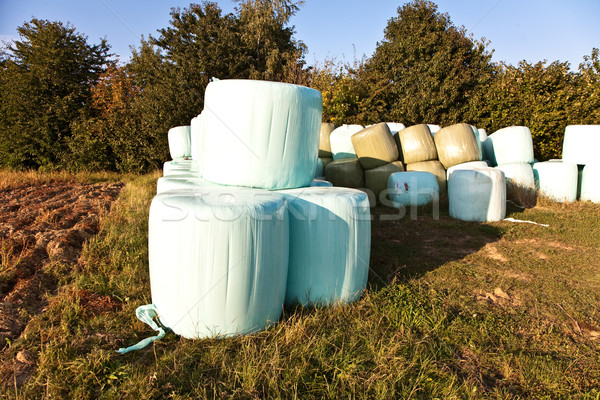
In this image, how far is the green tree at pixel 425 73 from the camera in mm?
12523

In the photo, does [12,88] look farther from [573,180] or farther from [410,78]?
[573,180]

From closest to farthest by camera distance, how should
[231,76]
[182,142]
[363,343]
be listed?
[363,343] < [182,142] < [231,76]

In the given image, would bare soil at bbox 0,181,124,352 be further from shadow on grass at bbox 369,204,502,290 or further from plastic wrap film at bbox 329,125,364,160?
plastic wrap film at bbox 329,125,364,160

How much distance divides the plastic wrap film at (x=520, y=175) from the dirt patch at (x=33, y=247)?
640 cm

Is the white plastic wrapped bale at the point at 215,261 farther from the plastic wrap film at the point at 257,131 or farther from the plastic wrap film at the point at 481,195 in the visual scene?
the plastic wrap film at the point at 481,195

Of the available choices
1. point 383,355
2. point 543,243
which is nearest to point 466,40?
point 543,243

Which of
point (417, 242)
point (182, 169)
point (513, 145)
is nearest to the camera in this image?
point (417, 242)

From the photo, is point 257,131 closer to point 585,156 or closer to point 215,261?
point 215,261

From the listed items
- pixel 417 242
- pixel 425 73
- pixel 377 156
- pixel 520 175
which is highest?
pixel 425 73

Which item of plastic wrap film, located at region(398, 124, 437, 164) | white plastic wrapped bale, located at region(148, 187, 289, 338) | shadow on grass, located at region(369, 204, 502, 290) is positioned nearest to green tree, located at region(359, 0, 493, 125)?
plastic wrap film, located at region(398, 124, 437, 164)

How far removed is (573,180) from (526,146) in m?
0.94

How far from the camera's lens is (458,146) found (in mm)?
6738

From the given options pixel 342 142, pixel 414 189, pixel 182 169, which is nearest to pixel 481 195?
pixel 414 189

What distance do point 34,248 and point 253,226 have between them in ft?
9.16
